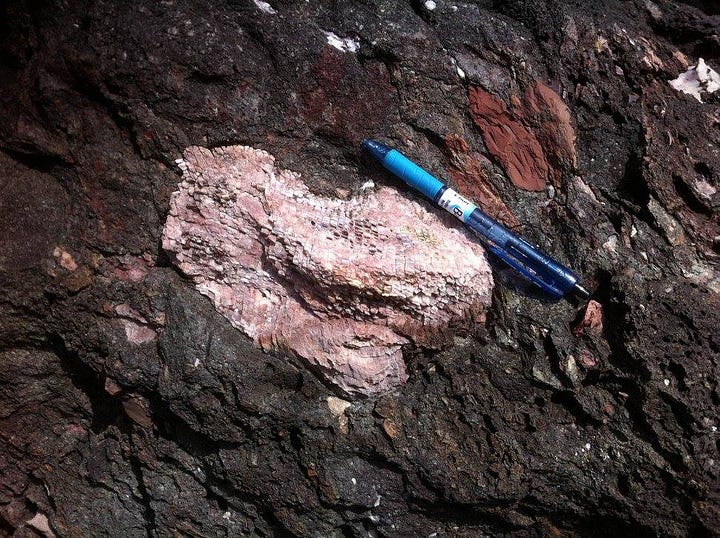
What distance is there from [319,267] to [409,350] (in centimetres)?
29

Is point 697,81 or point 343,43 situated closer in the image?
point 343,43

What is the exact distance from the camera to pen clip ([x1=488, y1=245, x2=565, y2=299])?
4.36 feet

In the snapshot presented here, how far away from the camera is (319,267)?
1.26m

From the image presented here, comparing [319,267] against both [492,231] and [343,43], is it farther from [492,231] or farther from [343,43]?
[343,43]

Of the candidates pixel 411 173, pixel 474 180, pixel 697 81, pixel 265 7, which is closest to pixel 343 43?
pixel 265 7

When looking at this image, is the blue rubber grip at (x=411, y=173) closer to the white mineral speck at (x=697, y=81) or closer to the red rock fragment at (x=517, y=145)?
the red rock fragment at (x=517, y=145)

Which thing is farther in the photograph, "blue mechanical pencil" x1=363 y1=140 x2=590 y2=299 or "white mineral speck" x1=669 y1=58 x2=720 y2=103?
"white mineral speck" x1=669 y1=58 x2=720 y2=103

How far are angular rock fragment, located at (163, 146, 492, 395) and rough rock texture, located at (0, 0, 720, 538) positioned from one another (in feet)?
0.13

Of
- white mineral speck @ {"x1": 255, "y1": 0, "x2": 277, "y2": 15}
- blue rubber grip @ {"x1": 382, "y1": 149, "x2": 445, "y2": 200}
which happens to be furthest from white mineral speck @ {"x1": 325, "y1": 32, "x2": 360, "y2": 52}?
blue rubber grip @ {"x1": 382, "y1": 149, "x2": 445, "y2": 200}

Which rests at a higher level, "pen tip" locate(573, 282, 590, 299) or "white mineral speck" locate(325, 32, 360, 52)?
"white mineral speck" locate(325, 32, 360, 52)

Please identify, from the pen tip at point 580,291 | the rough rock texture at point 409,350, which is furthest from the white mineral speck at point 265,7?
the pen tip at point 580,291

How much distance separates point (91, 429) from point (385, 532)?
0.79 m

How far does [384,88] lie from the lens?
1.37 meters

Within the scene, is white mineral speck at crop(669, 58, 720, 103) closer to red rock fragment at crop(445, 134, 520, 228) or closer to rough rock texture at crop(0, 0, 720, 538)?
rough rock texture at crop(0, 0, 720, 538)
